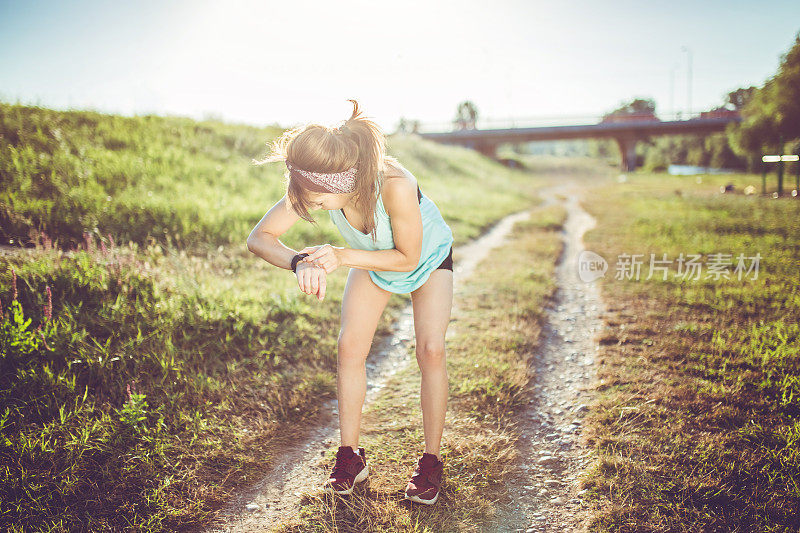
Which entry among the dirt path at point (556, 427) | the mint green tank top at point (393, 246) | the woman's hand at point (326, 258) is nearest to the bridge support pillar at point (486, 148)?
the dirt path at point (556, 427)

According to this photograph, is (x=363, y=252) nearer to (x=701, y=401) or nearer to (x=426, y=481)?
(x=426, y=481)

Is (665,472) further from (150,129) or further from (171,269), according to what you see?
(150,129)

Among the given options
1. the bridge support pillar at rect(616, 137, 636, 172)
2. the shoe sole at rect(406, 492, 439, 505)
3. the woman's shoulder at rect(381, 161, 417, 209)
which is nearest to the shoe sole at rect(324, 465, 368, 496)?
the shoe sole at rect(406, 492, 439, 505)

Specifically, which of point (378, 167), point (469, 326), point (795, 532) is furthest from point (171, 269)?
point (795, 532)

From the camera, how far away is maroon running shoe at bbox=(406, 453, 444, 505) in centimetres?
277

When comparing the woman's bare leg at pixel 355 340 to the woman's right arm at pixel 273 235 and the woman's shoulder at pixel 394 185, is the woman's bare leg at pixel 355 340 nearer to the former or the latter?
the woman's right arm at pixel 273 235

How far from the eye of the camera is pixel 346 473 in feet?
9.43

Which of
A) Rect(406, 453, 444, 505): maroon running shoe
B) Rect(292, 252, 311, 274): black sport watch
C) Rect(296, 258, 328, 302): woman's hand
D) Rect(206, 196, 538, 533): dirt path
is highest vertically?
Rect(292, 252, 311, 274): black sport watch

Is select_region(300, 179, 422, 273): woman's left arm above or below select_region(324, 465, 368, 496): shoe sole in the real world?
above

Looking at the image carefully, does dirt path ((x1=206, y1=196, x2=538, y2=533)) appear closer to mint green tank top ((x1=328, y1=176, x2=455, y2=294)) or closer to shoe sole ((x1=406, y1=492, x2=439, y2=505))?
shoe sole ((x1=406, y1=492, x2=439, y2=505))

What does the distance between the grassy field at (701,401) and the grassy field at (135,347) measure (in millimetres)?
2442

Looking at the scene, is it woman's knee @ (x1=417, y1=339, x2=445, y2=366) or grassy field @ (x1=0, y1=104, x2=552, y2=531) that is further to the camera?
grassy field @ (x1=0, y1=104, x2=552, y2=531)

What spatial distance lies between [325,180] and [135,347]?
285 centimetres

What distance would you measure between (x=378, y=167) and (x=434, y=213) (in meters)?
0.66
